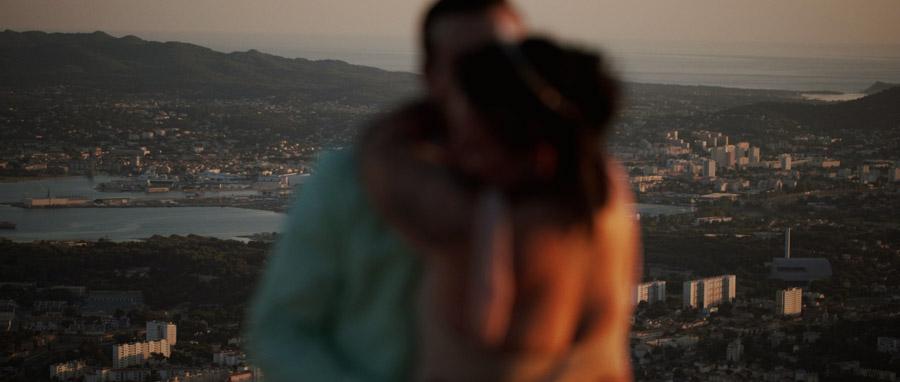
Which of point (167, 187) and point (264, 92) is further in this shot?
point (264, 92)

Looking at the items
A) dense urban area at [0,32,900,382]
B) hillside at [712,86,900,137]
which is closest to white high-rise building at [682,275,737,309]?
dense urban area at [0,32,900,382]

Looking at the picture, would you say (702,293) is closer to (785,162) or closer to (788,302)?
(788,302)

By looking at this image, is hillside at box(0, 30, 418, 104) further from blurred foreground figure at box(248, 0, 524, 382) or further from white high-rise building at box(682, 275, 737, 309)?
blurred foreground figure at box(248, 0, 524, 382)

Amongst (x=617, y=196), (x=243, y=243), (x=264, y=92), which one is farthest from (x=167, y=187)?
(x=617, y=196)

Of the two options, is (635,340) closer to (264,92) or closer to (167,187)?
(167,187)

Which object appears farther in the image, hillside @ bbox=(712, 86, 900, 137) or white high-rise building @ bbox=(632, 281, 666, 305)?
Result: hillside @ bbox=(712, 86, 900, 137)

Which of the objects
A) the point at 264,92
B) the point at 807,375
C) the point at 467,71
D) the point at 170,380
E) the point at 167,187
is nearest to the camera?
the point at 467,71
